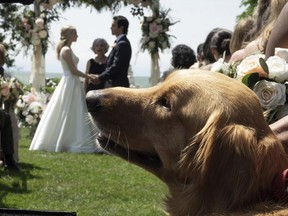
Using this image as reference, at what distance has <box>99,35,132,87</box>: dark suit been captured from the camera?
36.0ft

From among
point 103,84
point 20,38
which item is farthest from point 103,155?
point 20,38

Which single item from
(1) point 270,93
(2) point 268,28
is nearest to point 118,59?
(2) point 268,28

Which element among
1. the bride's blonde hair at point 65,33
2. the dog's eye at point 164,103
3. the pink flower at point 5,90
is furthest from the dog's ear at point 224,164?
the bride's blonde hair at point 65,33

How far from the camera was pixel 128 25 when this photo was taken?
11.6m

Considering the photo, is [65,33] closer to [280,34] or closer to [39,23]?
[39,23]

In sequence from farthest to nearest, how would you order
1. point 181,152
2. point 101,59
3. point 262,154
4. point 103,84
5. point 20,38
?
point 20,38, point 101,59, point 103,84, point 181,152, point 262,154

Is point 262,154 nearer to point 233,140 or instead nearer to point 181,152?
point 233,140

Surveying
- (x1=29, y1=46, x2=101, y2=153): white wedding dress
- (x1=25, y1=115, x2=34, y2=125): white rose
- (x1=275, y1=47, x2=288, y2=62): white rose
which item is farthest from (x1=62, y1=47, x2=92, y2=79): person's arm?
(x1=275, y1=47, x2=288, y2=62): white rose

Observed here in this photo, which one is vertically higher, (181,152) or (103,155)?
(181,152)

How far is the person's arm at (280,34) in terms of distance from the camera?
318 centimetres

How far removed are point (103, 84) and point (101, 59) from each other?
1000mm

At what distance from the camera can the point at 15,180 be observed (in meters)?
8.06

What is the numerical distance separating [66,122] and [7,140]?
2.92 metres

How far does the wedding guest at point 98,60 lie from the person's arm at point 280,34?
8610mm
